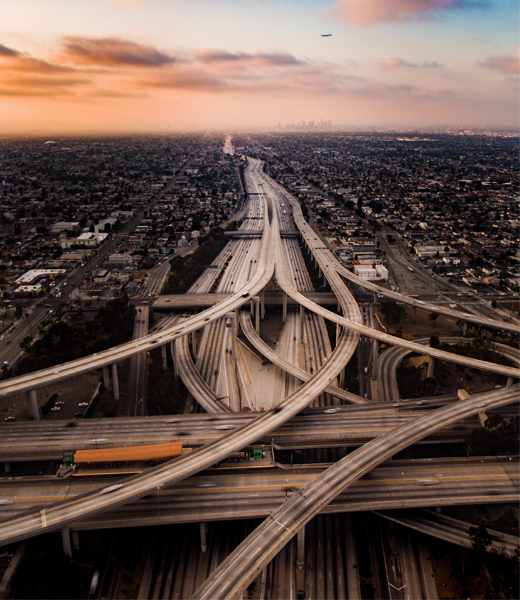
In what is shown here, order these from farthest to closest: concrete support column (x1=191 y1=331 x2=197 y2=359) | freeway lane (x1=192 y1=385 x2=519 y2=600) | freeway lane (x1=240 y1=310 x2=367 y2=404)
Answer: concrete support column (x1=191 y1=331 x2=197 y2=359) → freeway lane (x1=240 y1=310 x2=367 y2=404) → freeway lane (x1=192 y1=385 x2=519 y2=600)

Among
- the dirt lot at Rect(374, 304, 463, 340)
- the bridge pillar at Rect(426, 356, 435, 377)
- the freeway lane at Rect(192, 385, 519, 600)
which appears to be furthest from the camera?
the dirt lot at Rect(374, 304, 463, 340)

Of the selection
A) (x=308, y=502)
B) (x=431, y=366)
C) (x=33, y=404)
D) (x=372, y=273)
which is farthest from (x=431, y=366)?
(x=33, y=404)

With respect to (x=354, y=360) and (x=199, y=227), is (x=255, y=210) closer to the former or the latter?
(x=199, y=227)

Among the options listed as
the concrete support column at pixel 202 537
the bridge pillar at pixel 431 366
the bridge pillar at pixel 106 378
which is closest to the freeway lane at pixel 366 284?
the bridge pillar at pixel 431 366

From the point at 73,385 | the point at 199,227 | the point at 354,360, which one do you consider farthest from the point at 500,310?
the point at 199,227

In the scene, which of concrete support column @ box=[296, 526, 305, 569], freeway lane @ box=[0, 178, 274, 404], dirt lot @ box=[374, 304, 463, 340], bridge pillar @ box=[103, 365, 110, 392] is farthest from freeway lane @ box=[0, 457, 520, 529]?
dirt lot @ box=[374, 304, 463, 340]

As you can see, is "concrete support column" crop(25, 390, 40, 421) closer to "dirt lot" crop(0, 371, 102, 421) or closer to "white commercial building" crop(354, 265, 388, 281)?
"dirt lot" crop(0, 371, 102, 421)

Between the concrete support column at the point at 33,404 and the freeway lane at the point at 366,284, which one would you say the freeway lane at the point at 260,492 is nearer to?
the concrete support column at the point at 33,404
